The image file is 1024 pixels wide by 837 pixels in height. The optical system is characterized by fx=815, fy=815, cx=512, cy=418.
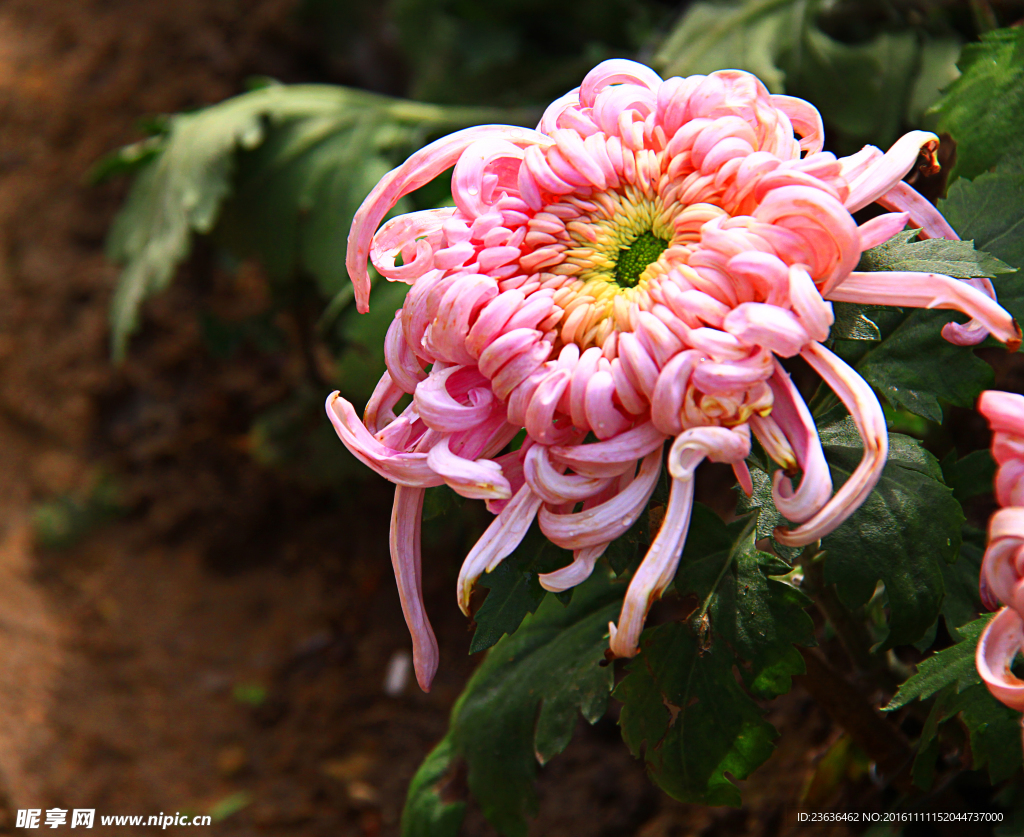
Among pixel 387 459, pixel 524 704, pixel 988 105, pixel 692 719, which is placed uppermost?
pixel 988 105

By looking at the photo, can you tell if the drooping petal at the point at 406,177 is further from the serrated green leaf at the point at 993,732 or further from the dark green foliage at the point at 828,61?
the dark green foliage at the point at 828,61

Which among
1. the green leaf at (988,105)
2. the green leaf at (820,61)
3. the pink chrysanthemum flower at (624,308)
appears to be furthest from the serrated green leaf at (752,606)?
the green leaf at (820,61)

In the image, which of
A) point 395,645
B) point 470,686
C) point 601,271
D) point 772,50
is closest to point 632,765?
point 470,686

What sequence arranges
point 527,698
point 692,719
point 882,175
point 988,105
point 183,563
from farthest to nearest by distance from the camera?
point 183,563 → point 527,698 → point 988,105 → point 692,719 → point 882,175

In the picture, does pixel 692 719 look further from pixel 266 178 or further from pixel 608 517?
pixel 266 178

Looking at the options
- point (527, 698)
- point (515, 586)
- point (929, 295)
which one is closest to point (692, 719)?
point (515, 586)

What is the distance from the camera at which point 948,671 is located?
75 centimetres

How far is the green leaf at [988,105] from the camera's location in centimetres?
91

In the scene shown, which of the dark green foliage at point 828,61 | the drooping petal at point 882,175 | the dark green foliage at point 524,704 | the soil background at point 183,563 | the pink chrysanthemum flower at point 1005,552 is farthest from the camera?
the soil background at point 183,563

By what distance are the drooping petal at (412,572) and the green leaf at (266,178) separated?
3.21ft

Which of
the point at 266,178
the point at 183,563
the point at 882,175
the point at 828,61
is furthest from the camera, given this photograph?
the point at 183,563

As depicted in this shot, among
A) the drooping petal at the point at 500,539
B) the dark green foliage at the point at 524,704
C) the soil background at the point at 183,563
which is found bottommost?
the soil background at the point at 183,563

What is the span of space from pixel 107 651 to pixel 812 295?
2.31 metres

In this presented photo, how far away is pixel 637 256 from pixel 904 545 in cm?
36
